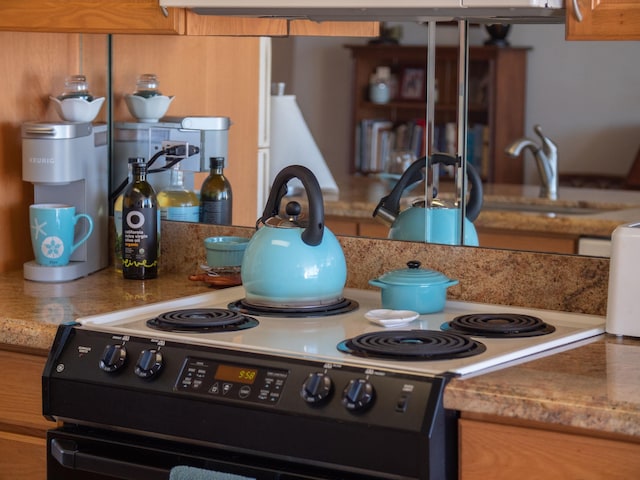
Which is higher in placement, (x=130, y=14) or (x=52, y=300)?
(x=130, y=14)

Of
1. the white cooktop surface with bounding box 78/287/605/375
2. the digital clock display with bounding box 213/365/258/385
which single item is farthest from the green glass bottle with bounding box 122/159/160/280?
the digital clock display with bounding box 213/365/258/385

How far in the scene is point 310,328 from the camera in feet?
6.45

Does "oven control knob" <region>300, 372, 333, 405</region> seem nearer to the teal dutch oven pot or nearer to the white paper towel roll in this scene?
the teal dutch oven pot

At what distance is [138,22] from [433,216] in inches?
28.4

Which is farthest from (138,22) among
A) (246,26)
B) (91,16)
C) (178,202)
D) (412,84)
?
(412,84)

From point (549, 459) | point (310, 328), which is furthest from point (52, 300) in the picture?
point (549, 459)

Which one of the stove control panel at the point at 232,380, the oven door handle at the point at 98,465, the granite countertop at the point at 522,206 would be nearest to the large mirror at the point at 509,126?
the granite countertop at the point at 522,206

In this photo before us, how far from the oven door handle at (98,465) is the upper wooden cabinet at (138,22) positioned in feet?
2.77

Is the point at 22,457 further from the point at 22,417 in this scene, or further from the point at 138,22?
the point at 138,22

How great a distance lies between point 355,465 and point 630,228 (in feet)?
2.10

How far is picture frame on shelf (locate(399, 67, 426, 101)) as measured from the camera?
230 centimetres

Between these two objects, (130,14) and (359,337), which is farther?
(130,14)

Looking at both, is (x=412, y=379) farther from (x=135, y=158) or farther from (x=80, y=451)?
(x=135, y=158)

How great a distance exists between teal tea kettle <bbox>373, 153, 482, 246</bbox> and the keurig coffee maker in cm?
68
